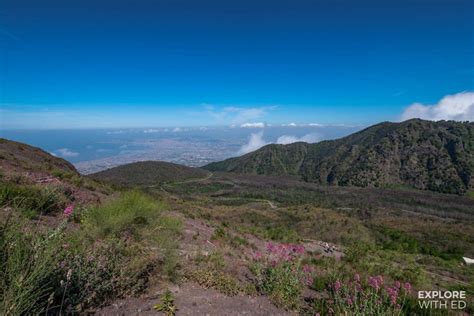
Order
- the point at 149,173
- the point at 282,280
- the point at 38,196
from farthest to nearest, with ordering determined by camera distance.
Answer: the point at 149,173 < the point at 38,196 < the point at 282,280

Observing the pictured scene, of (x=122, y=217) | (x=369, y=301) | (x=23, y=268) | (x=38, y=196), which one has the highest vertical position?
(x=23, y=268)

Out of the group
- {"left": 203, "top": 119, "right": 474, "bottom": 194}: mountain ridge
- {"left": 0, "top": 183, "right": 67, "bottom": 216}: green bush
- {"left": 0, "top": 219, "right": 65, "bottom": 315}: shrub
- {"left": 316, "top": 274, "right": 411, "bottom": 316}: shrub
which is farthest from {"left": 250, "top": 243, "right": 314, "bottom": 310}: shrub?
{"left": 203, "top": 119, "right": 474, "bottom": 194}: mountain ridge

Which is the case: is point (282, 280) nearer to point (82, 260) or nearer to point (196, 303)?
point (196, 303)

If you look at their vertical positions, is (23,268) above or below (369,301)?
above

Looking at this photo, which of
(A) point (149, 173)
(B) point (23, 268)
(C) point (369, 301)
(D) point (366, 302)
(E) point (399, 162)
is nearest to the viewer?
(B) point (23, 268)

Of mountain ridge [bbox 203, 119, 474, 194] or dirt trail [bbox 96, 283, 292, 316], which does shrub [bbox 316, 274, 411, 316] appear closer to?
dirt trail [bbox 96, 283, 292, 316]

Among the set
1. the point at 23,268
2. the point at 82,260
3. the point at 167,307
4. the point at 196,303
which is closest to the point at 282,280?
the point at 196,303

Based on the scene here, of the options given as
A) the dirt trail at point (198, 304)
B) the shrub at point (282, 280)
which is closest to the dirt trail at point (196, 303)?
the dirt trail at point (198, 304)

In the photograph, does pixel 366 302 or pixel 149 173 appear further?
pixel 149 173

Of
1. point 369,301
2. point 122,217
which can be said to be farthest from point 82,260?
point 369,301
